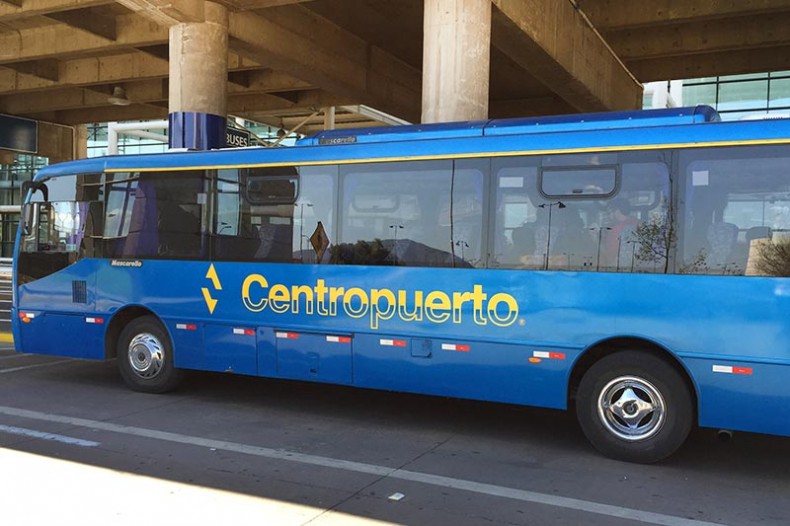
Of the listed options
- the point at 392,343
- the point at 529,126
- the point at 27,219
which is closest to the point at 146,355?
the point at 27,219

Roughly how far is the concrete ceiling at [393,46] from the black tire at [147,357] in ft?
21.3

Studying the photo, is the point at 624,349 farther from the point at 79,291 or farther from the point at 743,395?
the point at 79,291

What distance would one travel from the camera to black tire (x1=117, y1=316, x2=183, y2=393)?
866cm

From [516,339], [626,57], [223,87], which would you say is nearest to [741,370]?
[516,339]

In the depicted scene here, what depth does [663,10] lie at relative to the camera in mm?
14867

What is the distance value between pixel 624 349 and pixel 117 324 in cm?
646

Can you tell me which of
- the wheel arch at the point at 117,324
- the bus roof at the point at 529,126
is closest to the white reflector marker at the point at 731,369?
the bus roof at the point at 529,126

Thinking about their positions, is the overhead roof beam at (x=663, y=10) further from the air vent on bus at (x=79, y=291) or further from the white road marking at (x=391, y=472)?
the white road marking at (x=391, y=472)

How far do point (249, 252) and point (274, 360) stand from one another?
131 centimetres

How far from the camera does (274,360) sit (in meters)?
7.80

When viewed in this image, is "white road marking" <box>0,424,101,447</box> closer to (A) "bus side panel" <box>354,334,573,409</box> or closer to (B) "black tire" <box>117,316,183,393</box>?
(B) "black tire" <box>117,316,183,393</box>

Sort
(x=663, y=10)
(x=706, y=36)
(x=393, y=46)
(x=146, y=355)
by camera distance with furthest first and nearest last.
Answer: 1. (x=393, y=46)
2. (x=706, y=36)
3. (x=663, y=10)
4. (x=146, y=355)

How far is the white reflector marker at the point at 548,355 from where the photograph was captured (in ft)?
20.8

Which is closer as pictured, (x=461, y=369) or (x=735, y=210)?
(x=735, y=210)
